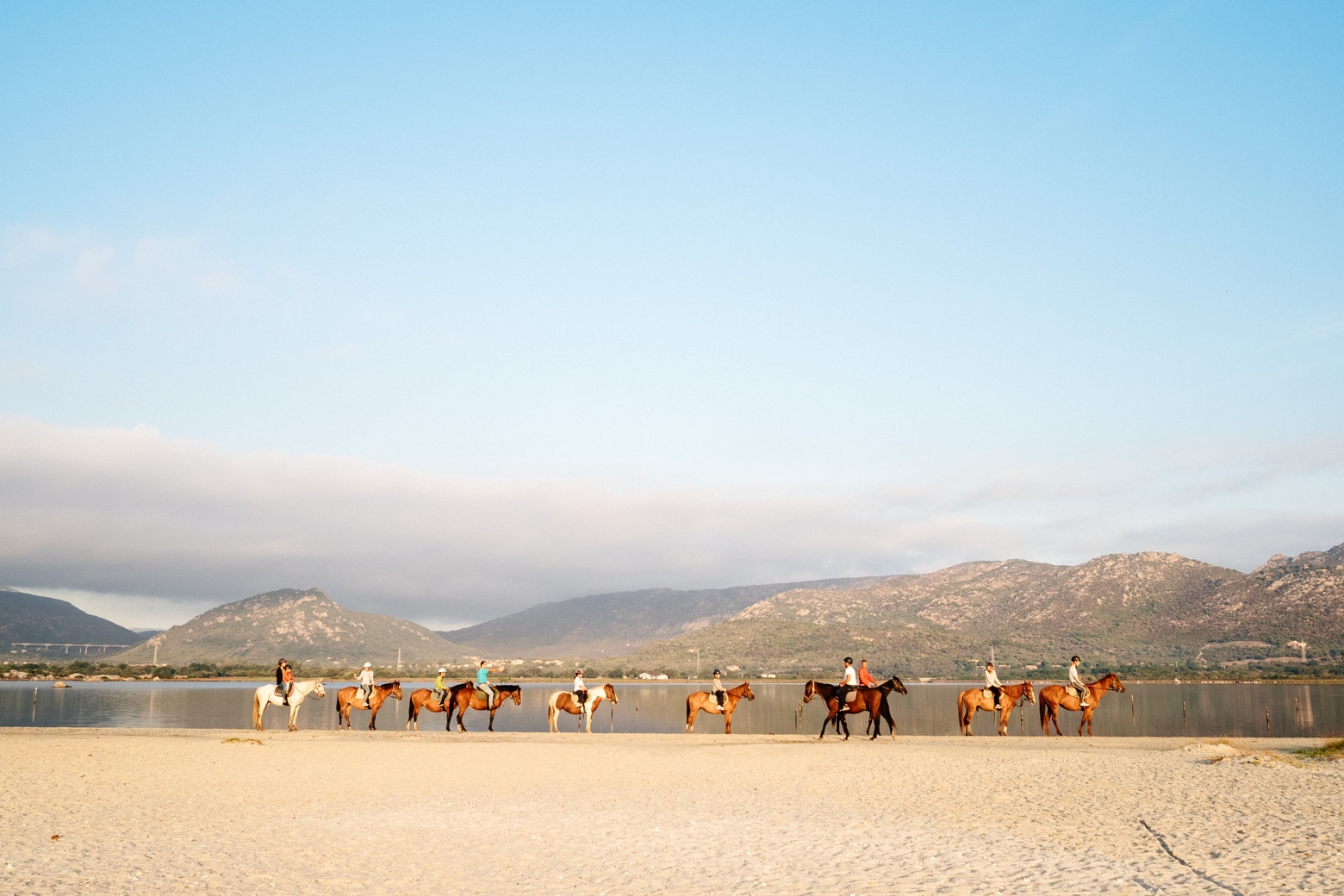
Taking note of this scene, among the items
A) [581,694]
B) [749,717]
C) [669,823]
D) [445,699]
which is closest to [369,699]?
[445,699]

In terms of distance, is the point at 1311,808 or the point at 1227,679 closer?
the point at 1311,808

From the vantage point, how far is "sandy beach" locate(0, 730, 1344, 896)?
10.5m

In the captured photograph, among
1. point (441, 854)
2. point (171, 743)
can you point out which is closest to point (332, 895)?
point (441, 854)

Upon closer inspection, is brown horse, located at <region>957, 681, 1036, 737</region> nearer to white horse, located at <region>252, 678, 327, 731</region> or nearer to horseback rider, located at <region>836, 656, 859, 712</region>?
horseback rider, located at <region>836, 656, 859, 712</region>

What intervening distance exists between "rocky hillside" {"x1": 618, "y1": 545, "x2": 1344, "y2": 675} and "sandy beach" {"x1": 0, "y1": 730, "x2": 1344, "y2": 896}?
116233 mm

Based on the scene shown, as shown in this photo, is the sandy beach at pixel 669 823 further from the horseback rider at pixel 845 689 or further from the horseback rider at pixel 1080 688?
the horseback rider at pixel 1080 688

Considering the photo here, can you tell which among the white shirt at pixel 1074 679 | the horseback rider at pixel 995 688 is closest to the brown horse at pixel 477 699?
the horseback rider at pixel 995 688

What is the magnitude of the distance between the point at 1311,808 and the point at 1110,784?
12.4 ft

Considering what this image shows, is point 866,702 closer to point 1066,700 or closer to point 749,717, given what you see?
point 1066,700

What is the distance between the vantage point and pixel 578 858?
1177 cm

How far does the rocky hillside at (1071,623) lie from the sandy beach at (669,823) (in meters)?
116

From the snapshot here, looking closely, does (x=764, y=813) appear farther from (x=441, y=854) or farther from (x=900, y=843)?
(x=441, y=854)

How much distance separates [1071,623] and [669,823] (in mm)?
148131

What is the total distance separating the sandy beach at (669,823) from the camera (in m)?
10.5
